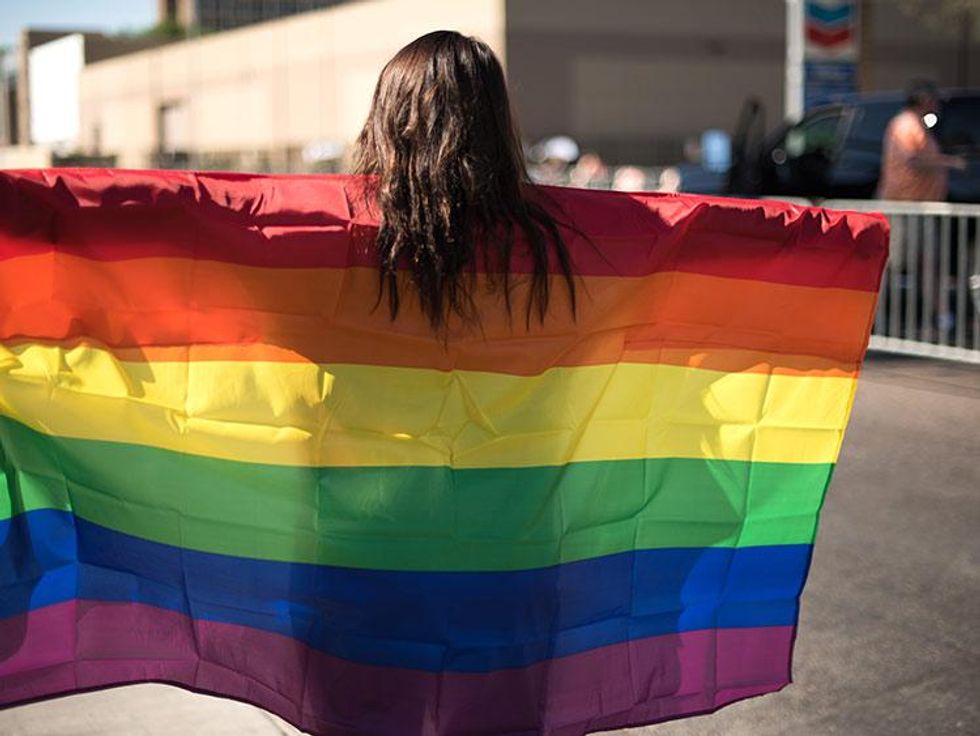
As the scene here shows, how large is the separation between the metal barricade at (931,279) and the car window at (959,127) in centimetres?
308

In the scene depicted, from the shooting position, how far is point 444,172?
311 cm

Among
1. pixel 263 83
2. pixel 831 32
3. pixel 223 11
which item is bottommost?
pixel 831 32

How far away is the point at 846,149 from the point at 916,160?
2.34 meters

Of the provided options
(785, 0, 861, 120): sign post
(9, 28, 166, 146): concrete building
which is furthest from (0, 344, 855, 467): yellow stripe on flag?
(9, 28, 166, 146): concrete building

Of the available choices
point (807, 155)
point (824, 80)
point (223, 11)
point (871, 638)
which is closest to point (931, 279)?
point (807, 155)

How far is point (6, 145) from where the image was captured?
88.6m

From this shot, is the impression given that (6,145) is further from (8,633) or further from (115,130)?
(8,633)

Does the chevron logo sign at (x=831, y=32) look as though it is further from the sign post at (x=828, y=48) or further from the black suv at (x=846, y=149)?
the black suv at (x=846, y=149)

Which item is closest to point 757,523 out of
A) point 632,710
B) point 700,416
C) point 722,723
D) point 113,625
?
point 700,416

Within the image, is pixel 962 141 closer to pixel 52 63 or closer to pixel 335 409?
pixel 335 409

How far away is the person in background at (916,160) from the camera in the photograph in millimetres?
13461

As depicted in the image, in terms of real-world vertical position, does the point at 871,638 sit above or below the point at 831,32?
below

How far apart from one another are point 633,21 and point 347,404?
51093 millimetres

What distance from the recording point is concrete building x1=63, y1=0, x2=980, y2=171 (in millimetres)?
50938
